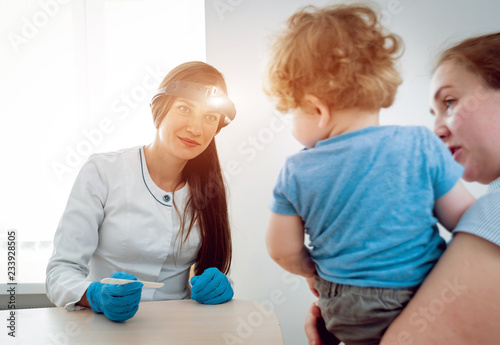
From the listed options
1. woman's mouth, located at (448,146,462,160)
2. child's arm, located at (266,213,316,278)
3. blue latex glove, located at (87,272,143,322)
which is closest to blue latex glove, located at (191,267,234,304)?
blue latex glove, located at (87,272,143,322)

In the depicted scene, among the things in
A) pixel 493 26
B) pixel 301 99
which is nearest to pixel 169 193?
pixel 301 99

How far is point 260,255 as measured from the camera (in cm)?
228

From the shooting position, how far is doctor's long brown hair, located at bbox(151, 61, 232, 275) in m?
1.52

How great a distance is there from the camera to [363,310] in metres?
0.67

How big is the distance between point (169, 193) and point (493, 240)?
1190mm

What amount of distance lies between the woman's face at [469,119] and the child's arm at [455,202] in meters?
0.18

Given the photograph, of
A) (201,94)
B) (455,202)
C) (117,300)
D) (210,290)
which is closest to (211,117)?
(201,94)

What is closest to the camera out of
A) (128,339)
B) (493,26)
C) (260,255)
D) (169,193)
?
(128,339)

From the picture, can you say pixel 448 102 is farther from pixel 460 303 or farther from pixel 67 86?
pixel 67 86

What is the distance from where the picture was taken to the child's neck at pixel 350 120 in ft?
2.35

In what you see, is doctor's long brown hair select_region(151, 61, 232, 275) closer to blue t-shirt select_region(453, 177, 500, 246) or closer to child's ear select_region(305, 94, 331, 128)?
child's ear select_region(305, 94, 331, 128)

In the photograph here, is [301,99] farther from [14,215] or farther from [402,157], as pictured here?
[14,215]

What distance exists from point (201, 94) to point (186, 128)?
0.16 meters

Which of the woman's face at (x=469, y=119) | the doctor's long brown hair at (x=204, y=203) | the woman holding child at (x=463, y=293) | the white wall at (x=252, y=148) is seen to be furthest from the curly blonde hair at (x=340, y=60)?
the white wall at (x=252, y=148)
